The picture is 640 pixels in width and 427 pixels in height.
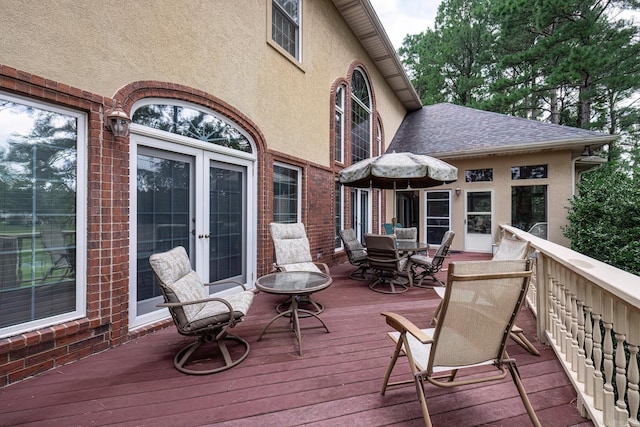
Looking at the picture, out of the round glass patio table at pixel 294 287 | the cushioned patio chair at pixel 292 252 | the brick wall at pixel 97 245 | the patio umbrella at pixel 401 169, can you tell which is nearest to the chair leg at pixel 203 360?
the round glass patio table at pixel 294 287

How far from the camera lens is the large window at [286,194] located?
16.8 ft

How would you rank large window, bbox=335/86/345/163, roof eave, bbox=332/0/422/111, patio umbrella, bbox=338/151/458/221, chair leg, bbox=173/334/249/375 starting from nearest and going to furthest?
chair leg, bbox=173/334/249/375
patio umbrella, bbox=338/151/458/221
roof eave, bbox=332/0/422/111
large window, bbox=335/86/345/163

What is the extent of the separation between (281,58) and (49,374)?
5.21 metres

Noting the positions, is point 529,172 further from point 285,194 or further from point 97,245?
point 97,245

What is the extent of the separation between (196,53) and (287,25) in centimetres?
265

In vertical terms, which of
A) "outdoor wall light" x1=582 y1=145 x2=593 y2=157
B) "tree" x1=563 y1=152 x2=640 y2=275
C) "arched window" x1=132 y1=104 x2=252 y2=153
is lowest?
"tree" x1=563 y1=152 x2=640 y2=275

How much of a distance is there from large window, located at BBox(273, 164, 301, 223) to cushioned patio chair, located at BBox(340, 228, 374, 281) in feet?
3.58

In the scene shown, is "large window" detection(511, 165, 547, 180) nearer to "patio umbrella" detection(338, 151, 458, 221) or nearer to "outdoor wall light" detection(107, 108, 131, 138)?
"patio umbrella" detection(338, 151, 458, 221)

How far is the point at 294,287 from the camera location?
302cm

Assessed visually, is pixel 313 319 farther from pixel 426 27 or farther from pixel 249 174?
pixel 426 27

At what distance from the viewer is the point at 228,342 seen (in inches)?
114

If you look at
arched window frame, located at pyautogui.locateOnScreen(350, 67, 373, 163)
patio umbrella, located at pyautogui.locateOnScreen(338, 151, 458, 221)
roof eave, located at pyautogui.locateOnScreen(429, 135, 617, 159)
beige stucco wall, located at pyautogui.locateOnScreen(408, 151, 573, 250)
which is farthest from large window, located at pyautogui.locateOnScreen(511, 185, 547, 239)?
patio umbrella, located at pyautogui.locateOnScreen(338, 151, 458, 221)

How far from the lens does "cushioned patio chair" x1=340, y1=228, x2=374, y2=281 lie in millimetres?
5340

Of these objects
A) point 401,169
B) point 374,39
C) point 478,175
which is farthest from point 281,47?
point 478,175
